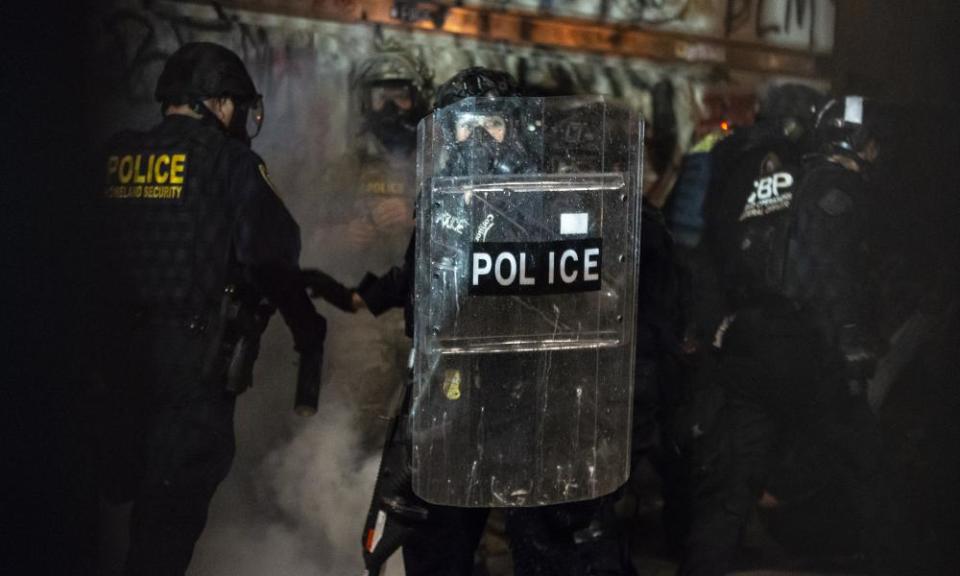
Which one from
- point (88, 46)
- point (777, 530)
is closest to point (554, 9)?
point (88, 46)

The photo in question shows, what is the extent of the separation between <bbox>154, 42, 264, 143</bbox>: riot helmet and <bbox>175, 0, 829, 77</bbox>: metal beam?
14 centimetres

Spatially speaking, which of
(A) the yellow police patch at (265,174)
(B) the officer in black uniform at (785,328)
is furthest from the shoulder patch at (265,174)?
(B) the officer in black uniform at (785,328)

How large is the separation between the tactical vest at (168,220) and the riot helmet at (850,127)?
82.9 inches

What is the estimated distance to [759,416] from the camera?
3.95 m

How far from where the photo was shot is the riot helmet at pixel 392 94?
322cm

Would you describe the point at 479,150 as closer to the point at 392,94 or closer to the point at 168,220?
the point at 392,94

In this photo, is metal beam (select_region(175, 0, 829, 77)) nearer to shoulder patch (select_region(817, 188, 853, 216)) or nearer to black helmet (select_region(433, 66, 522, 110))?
black helmet (select_region(433, 66, 522, 110))

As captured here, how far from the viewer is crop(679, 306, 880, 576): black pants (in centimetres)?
391

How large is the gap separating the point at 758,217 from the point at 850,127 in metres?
0.49

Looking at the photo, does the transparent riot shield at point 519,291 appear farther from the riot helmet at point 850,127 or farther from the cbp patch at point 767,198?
the riot helmet at point 850,127

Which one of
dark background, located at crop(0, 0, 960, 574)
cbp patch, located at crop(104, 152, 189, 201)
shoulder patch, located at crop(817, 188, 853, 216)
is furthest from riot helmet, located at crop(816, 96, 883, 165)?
dark background, located at crop(0, 0, 960, 574)

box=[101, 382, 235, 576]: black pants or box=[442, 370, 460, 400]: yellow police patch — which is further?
box=[101, 382, 235, 576]: black pants

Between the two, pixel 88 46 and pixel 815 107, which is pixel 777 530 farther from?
pixel 88 46

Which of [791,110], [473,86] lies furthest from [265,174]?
[791,110]
